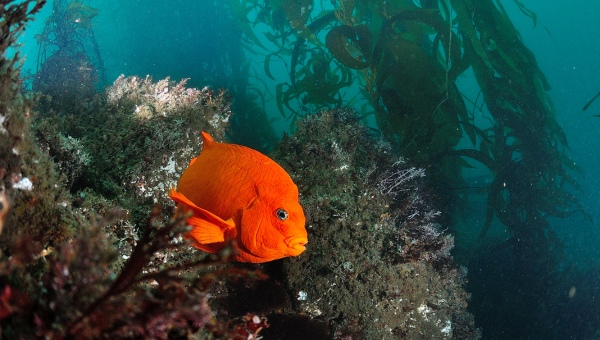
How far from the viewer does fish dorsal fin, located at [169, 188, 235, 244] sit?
62.5 inches

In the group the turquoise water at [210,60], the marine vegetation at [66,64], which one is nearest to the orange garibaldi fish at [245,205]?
the marine vegetation at [66,64]

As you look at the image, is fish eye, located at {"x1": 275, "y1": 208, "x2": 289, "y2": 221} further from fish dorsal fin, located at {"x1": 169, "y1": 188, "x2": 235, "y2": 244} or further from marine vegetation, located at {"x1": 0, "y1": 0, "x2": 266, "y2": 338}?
marine vegetation, located at {"x1": 0, "y1": 0, "x2": 266, "y2": 338}

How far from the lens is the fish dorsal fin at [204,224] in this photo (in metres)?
1.59

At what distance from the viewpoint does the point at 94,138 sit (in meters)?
3.14

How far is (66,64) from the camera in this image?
880cm

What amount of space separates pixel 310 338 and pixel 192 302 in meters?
2.57

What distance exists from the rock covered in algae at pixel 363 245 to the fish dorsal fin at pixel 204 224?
170 centimetres

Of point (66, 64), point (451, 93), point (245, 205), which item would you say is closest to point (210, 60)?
point (66, 64)

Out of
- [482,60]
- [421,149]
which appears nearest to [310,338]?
[421,149]

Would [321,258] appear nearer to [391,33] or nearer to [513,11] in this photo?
[391,33]

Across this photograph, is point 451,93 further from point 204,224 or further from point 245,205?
point 204,224

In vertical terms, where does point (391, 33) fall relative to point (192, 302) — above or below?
above

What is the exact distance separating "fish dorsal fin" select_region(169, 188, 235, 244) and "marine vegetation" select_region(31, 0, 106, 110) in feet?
12.8

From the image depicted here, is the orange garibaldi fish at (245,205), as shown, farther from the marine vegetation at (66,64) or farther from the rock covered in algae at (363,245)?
the marine vegetation at (66,64)
